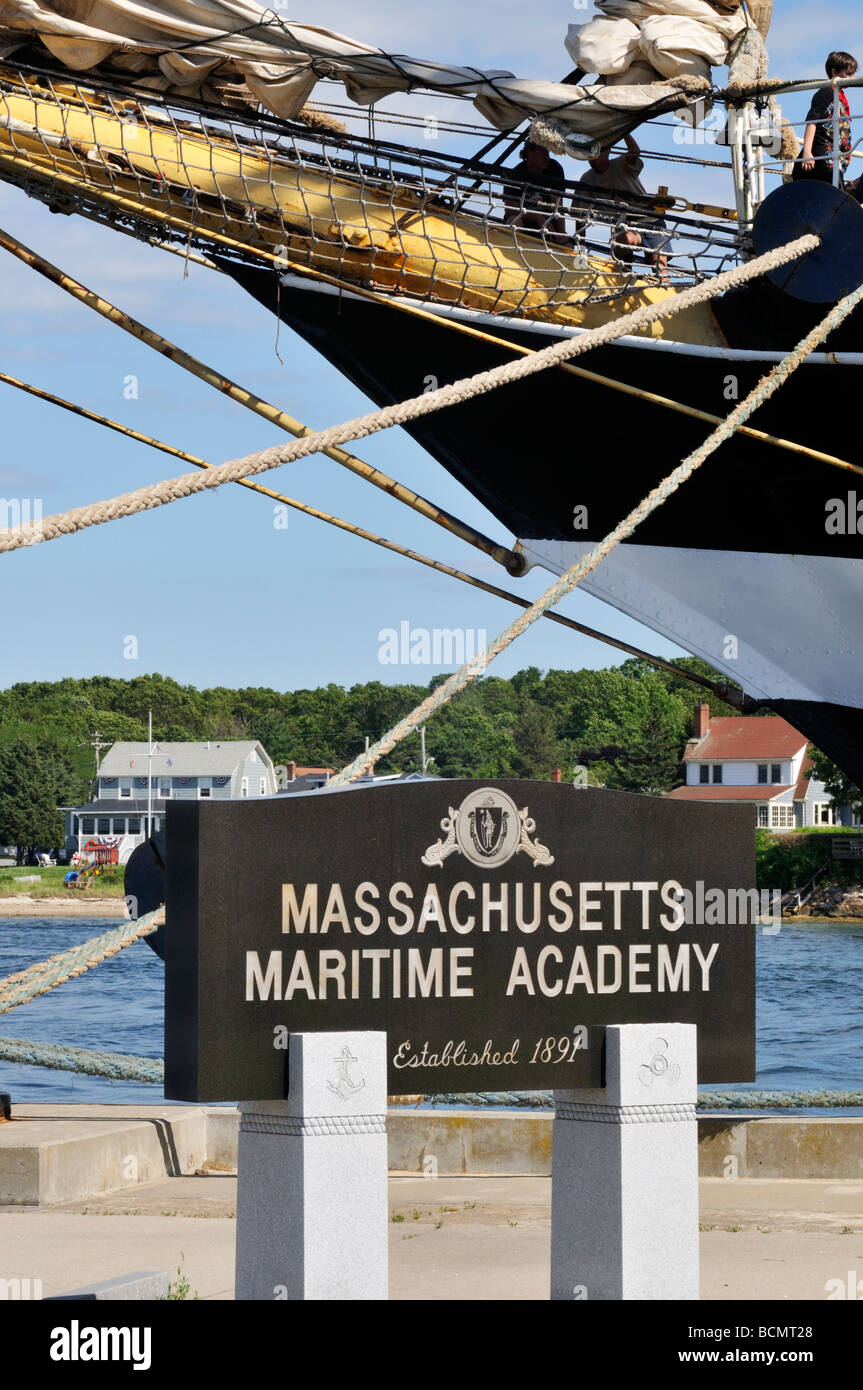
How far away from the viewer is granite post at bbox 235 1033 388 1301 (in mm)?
4824

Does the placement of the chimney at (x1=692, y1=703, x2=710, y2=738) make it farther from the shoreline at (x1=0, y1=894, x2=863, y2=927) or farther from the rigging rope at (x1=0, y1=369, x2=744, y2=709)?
the rigging rope at (x1=0, y1=369, x2=744, y2=709)

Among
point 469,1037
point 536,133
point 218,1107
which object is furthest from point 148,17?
point 469,1037

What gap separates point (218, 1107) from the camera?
32.8 ft

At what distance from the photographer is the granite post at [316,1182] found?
4824mm

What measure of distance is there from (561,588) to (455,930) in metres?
2.44

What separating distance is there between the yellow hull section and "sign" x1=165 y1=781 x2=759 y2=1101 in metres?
5.12

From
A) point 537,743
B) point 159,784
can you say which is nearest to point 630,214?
point 159,784

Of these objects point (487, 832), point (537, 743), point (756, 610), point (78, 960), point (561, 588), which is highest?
point (537, 743)

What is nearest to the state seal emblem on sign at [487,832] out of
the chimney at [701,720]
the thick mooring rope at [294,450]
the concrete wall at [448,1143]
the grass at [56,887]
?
the thick mooring rope at [294,450]

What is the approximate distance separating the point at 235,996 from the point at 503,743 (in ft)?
327

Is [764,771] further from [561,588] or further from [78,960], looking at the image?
[78,960]

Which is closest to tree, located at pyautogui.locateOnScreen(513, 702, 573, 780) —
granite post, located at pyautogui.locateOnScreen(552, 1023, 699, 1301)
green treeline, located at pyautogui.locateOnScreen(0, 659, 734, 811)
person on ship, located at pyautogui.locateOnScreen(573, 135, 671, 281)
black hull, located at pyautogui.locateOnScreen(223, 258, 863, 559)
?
green treeline, located at pyautogui.locateOnScreen(0, 659, 734, 811)

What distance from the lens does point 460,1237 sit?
24.3 ft

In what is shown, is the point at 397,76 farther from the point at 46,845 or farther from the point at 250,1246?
the point at 46,845
